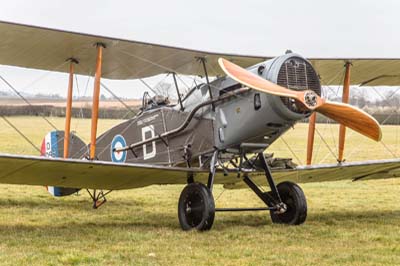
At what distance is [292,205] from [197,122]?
182cm

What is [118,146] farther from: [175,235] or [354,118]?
[354,118]

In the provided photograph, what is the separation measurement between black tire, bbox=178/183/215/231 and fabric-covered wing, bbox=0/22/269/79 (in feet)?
6.68

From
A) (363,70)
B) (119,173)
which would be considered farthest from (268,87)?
(363,70)

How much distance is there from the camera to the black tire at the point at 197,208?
6.99 m

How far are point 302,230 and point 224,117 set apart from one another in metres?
1.81

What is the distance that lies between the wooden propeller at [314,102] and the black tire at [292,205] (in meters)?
1.20

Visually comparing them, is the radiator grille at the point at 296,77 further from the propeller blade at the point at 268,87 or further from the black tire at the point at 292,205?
the black tire at the point at 292,205

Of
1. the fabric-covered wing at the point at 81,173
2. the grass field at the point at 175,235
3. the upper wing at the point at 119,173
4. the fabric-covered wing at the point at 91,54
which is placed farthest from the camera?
the fabric-covered wing at the point at 91,54

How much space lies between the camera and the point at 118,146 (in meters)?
9.30

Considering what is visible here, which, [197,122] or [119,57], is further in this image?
[119,57]

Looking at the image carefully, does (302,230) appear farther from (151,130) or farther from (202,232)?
(151,130)

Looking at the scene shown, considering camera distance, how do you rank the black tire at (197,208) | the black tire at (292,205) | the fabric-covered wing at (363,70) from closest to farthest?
the black tire at (197,208) < the black tire at (292,205) < the fabric-covered wing at (363,70)

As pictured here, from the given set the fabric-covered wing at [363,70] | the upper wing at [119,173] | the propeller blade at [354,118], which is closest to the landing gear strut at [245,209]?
the upper wing at [119,173]

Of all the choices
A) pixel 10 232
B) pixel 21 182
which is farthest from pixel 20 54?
pixel 10 232
